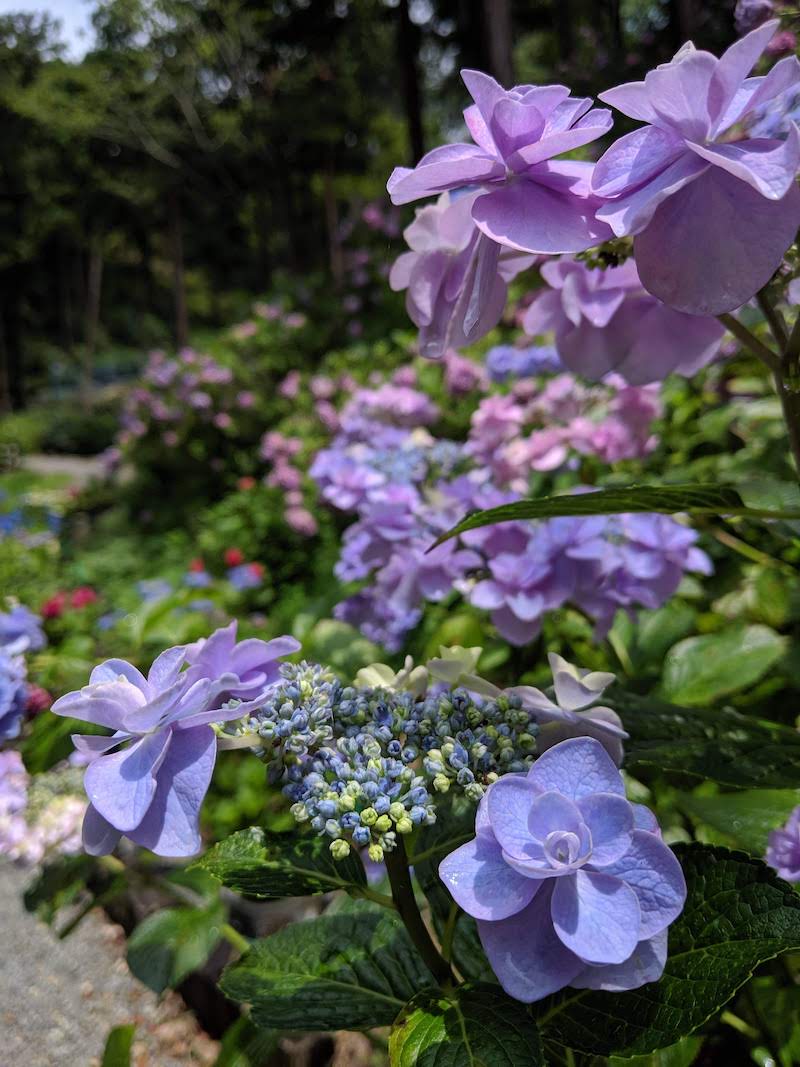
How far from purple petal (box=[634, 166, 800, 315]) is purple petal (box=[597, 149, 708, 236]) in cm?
1

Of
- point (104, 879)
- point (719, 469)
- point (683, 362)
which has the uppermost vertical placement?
point (683, 362)

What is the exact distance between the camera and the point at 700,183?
0.43 metres

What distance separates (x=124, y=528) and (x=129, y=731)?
658 cm

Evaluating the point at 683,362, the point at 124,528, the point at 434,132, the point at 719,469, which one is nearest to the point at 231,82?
the point at 434,132

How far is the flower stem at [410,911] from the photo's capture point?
552mm

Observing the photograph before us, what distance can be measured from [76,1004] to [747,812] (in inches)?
45.9

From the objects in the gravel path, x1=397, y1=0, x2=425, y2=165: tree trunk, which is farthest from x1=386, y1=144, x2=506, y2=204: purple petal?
x1=397, y1=0, x2=425, y2=165: tree trunk

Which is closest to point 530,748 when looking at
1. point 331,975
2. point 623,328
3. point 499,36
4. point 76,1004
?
point 331,975

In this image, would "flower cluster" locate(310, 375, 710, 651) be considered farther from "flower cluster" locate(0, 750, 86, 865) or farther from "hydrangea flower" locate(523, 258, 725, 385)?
"flower cluster" locate(0, 750, 86, 865)

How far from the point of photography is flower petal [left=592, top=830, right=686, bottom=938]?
0.44 meters

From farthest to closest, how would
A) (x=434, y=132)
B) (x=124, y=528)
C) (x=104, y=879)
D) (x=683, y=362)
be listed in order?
(x=434, y=132) < (x=124, y=528) < (x=104, y=879) < (x=683, y=362)

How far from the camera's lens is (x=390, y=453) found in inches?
57.2

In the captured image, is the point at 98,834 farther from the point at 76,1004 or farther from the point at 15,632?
the point at 76,1004

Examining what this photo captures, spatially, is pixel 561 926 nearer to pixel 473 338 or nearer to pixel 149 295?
pixel 473 338
